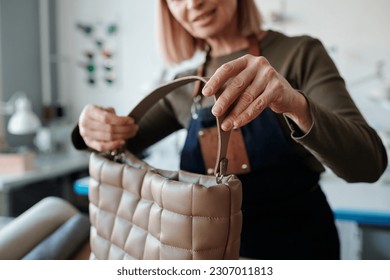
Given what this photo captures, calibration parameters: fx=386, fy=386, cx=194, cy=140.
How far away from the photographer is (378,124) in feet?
5.13

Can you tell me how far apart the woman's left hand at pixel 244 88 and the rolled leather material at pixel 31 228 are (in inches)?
15.9

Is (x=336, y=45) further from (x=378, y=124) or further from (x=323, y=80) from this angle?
(x=323, y=80)

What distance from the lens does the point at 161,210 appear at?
411 millimetres

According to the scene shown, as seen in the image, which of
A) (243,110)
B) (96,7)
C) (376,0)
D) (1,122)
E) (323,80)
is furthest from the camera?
(96,7)

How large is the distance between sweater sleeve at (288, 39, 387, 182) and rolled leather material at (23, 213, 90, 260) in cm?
41

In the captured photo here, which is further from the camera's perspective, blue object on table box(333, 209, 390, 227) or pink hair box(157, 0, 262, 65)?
blue object on table box(333, 209, 390, 227)

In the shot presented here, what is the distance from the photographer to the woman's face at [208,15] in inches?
21.7

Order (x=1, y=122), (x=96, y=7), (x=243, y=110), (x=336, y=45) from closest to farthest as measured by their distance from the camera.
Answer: (x=243, y=110)
(x=336, y=45)
(x=1, y=122)
(x=96, y=7)

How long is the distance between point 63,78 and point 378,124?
160 cm

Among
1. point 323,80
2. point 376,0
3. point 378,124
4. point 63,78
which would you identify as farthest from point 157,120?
point 63,78

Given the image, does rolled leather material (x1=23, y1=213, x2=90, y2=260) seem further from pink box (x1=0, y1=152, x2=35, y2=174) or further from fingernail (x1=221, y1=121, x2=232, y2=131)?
pink box (x1=0, y1=152, x2=35, y2=174)

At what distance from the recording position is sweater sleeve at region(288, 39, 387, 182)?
40cm

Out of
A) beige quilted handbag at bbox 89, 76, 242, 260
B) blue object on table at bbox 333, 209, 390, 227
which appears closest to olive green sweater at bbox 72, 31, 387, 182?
beige quilted handbag at bbox 89, 76, 242, 260

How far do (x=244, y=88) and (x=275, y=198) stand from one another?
11.1 inches
